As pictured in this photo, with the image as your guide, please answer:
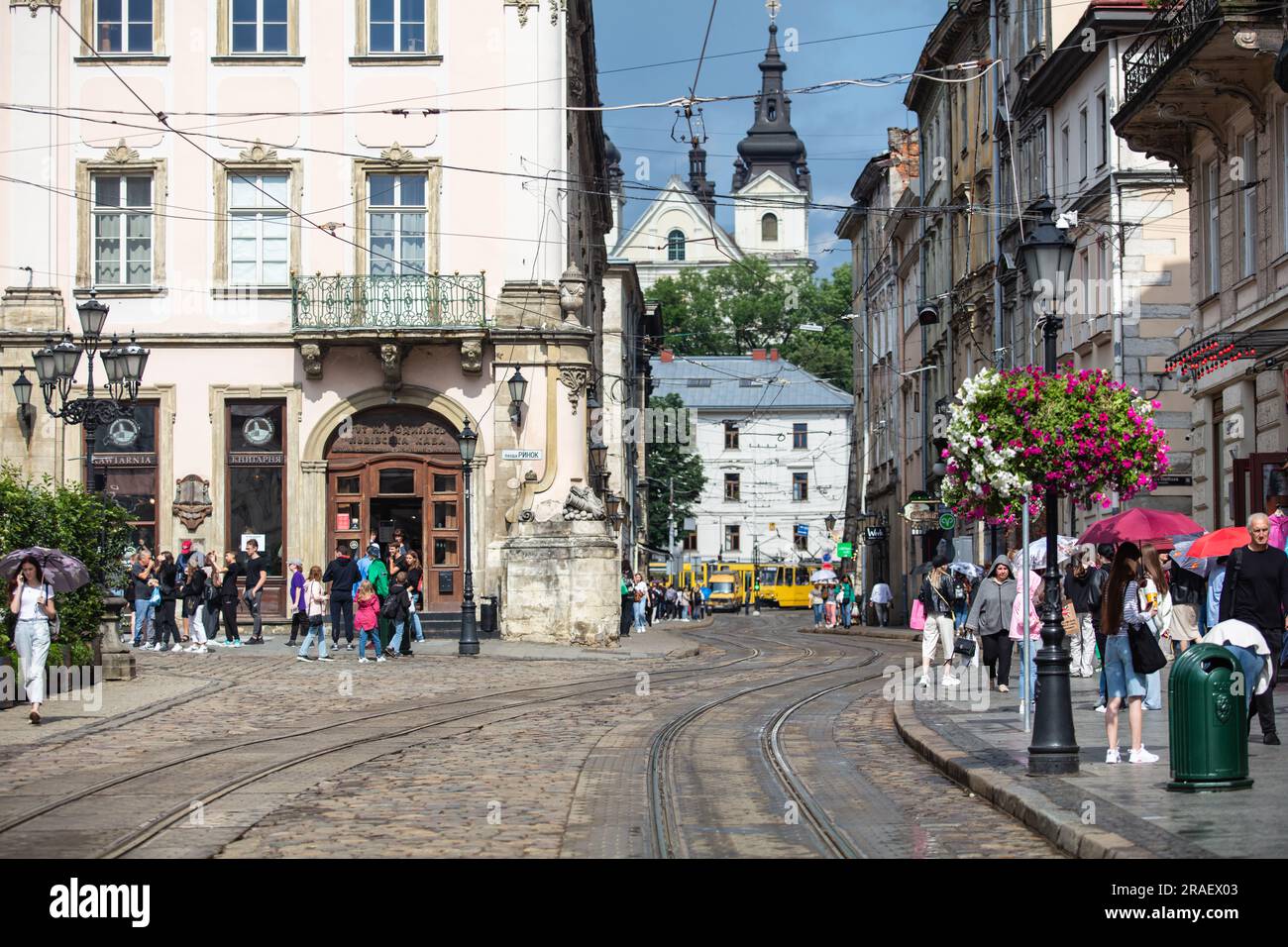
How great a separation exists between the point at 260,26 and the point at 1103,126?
16430mm

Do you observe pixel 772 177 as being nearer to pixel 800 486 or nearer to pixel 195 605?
pixel 800 486

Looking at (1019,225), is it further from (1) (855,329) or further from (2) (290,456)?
(1) (855,329)

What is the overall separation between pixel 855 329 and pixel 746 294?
150 feet

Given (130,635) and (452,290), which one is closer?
(130,635)

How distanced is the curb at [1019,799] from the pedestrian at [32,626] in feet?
26.6

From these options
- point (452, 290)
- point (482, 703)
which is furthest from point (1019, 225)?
point (482, 703)

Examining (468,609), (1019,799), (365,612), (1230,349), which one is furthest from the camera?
(468,609)

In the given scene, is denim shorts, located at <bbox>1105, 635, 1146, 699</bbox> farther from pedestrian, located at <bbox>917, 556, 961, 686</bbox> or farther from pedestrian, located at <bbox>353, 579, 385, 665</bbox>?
pedestrian, located at <bbox>353, 579, 385, 665</bbox>

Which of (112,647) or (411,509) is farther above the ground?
(411,509)

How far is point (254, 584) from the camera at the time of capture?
107 feet

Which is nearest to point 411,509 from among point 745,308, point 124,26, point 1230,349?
point 124,26

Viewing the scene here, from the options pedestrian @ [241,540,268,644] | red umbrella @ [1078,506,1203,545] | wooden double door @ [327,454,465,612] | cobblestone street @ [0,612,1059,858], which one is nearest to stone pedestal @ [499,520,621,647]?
wooden double door @ [327,454,465,612]

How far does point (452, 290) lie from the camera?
35.9 m

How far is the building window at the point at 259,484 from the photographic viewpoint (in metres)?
35.9
